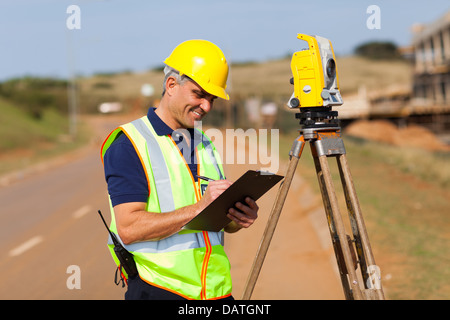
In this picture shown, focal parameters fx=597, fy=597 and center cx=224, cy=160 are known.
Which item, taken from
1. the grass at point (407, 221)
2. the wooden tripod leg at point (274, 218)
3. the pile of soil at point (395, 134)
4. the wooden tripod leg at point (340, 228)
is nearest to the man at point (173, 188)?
the wooden tripod leg at point (274, 218)

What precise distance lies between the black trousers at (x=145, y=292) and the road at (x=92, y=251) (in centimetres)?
346

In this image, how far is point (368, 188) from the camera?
12570 millimetres

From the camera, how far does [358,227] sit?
3193 mm

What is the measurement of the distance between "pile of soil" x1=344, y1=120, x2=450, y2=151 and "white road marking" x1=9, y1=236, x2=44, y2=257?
3110 centimetres

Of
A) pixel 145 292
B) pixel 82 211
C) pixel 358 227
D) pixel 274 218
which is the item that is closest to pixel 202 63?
pixel 274 218

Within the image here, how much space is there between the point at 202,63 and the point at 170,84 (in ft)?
0.57

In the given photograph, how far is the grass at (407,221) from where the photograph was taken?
632 centimetres

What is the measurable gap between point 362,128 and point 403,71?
63.7m

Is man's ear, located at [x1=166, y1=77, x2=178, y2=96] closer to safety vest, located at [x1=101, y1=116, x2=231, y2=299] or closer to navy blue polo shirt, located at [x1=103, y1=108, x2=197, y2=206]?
safety vest, located at [x1=101, y1=116, x2=231, y2=299]

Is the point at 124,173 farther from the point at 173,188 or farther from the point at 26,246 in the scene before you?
the point at 26,246

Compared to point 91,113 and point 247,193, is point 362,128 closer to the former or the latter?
point 247,193

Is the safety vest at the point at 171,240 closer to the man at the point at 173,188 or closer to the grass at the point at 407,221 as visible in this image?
the man at the point at 173,188
